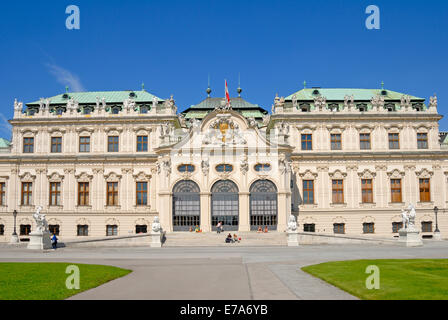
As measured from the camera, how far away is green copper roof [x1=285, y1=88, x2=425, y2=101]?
6331cm

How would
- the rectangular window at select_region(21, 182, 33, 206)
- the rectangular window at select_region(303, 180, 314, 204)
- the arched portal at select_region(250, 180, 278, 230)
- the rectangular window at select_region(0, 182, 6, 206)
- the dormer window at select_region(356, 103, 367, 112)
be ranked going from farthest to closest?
the dormer window at select_region(356, 103, 367, 112)
the rectangular window at select_region(0, 182, 6, 206)
the rectangular window at select_region(21, 182, 33, 206)
the rectangular window at select_region(303, 180, 314, 204)
the arched portal at select_region(250, 180, 278, 230)

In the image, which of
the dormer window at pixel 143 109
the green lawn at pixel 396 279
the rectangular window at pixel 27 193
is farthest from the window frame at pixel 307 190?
the rectangular window at pixel 27 193

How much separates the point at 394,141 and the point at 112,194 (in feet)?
125

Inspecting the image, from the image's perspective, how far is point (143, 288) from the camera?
16781mm

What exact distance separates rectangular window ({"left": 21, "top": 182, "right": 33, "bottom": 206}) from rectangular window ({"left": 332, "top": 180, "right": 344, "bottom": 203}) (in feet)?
131

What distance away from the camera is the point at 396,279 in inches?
701

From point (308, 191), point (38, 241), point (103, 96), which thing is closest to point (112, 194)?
point (103, 96)

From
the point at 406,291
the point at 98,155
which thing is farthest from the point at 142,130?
the point at 406,291

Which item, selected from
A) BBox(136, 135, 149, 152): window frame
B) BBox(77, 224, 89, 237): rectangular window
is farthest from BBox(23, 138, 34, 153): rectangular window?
BBox(136, 135, 149, 152): window frame

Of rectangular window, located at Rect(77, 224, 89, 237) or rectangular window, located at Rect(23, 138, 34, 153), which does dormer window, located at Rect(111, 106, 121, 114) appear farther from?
rectangular window, located at Rect(77, 224, 89, 237)

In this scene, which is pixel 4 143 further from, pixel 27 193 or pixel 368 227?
pixel 368 227

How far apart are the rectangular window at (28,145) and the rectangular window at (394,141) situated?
158 feet

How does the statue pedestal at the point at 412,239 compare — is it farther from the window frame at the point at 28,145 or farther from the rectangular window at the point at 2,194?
the rectangular window at the point at 2,194

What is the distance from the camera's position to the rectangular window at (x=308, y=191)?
59406mm
